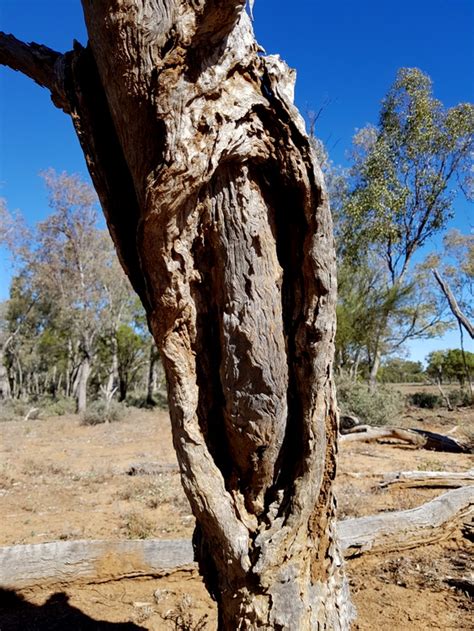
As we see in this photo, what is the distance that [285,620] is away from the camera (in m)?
2.20

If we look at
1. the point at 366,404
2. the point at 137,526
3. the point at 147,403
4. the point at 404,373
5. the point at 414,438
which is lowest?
the point at 137,526

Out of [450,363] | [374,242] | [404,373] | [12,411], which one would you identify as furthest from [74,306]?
[404,373]

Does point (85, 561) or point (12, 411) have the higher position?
point (12, 411)

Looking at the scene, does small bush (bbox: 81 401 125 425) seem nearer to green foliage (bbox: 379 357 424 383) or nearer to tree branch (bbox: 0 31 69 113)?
tree branch (bbox: 0 31 69 113)

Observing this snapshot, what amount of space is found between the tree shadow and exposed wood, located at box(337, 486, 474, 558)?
208 centimetres

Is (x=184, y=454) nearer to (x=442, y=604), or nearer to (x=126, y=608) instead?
(x=126, y=608)

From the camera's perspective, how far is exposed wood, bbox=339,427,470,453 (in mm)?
10930

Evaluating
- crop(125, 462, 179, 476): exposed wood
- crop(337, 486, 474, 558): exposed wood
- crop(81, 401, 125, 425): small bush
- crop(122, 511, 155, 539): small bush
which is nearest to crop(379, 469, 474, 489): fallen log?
crop(337, 486, 474, 558): exposed wood

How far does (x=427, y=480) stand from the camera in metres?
6.85

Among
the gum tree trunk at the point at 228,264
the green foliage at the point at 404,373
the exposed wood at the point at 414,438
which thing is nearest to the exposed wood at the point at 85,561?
the gum tree trunk at the point at 228,264

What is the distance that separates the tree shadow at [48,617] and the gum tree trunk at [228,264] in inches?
55.5

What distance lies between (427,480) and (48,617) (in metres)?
5.36

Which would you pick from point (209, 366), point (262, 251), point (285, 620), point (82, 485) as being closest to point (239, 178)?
point (262, 251)

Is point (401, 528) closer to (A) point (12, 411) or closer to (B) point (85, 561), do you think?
(B) point (85, 561)
